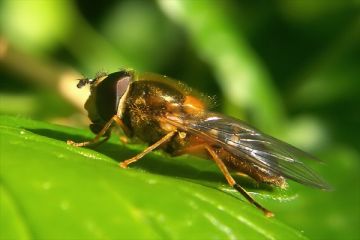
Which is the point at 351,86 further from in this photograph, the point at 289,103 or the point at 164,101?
the point at 164,101

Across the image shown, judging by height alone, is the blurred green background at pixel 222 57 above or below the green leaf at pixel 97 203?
above

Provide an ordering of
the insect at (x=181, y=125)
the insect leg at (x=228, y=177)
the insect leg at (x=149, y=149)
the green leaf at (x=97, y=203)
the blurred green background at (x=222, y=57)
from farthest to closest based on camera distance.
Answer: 1. the blurred green background at (x=222, y=57)
2. the insect at (x=181, y=125)
3. the insect leg at (x=228, y=177)
4. the insect leg at (x=149, y=149)
5. the green leaf at (x=97, y=203)

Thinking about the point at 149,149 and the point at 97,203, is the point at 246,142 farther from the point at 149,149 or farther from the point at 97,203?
the point at 97,203

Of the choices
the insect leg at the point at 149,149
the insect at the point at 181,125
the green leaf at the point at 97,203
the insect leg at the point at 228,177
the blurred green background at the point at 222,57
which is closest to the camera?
the green leaf at the point at 97,203

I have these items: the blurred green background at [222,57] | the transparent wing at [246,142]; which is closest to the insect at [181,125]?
the transparent wing at [246,142]

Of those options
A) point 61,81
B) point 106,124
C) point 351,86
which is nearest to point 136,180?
point 106,124

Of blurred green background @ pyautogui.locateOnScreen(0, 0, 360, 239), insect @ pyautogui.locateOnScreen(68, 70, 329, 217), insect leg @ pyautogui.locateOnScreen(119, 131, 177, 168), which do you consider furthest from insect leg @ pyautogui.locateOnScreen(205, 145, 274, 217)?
blurred green background @ pyautogui.locateOnScreen(0, 0, 360, 239)

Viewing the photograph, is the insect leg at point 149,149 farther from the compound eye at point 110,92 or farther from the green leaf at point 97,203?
the compound eye at point 110,92

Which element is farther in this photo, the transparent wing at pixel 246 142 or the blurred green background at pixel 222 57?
the blurred green background at pixel 222 57
